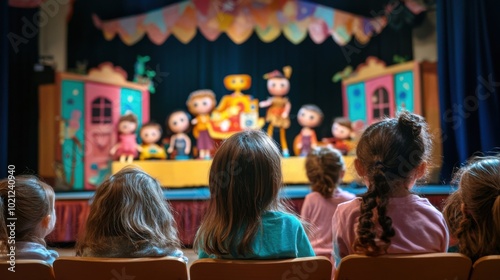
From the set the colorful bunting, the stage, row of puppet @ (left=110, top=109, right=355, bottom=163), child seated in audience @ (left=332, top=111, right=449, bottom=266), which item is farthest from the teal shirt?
the colorful bunting

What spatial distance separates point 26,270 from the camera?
126 centimetres

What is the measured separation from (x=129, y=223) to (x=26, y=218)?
336 millimetres

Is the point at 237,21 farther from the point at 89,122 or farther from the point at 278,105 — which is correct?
the point at 89,122

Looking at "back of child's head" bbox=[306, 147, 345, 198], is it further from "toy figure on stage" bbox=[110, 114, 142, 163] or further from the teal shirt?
"toy figure on stage" bbox=[110, 114, 142, 163]

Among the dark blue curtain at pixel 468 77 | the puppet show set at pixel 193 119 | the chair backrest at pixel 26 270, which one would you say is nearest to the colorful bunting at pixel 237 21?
the puppet show set at pixel 193 119

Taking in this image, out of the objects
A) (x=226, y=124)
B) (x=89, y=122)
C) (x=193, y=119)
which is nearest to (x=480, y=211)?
(x=226, y=124)

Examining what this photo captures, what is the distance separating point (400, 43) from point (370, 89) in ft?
1.88

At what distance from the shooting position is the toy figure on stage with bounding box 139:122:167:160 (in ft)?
17.4

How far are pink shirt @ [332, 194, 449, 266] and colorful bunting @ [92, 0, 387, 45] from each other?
14.5ft

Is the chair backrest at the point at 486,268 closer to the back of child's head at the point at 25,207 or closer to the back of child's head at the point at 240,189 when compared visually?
the back of child's head at the point at 240,189

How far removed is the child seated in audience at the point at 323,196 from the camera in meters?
2.22

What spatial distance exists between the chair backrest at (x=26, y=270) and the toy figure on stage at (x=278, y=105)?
4184mm

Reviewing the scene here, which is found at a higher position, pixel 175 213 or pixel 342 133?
pixel 342 133

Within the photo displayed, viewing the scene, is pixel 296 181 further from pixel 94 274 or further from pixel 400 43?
pixel 94 274
